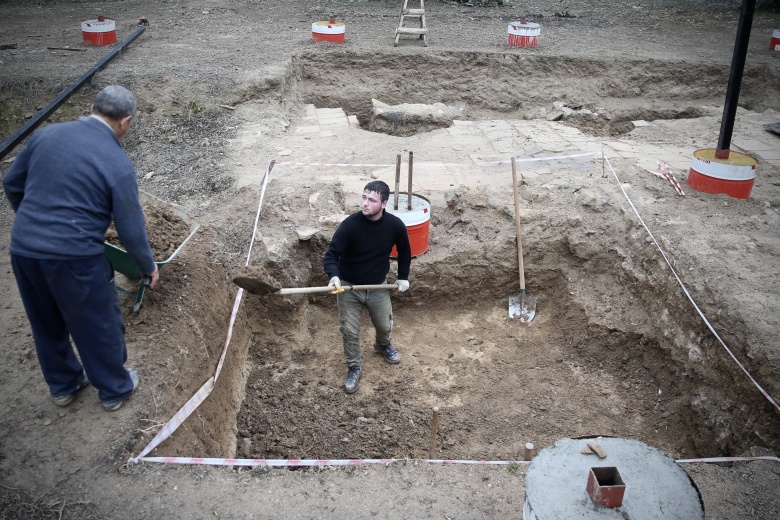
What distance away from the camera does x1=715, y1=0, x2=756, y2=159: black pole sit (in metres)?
6.42

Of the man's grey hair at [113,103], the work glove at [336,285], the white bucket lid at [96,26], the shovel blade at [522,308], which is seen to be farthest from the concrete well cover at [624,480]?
the white bucket lid at [96,26]

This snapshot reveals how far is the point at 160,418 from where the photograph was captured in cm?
389

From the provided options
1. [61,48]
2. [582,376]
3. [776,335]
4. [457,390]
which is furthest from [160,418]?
[61,48]

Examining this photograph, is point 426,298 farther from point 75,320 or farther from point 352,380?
point 75,320

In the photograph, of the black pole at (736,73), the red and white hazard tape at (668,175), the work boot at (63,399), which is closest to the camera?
the work boot at (63,399)

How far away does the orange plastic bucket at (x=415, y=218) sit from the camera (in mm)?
5922

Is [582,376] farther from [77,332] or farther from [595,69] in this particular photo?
[595,69]

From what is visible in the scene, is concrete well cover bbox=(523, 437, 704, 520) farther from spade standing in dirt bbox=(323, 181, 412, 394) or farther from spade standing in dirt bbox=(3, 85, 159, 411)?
spade standing in dirt bbox=(3, 85, 159, 411)

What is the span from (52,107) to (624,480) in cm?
872

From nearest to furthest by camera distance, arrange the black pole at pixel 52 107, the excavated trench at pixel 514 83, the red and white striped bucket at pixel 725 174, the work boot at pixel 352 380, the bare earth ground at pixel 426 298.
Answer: the bare earth ground at pixel 426 298, the work boot at pixel 352 380, the red and white striped bucket at pixel 725 174, the black pole at pixel 52 107, the excavated trench at pixel 514 83

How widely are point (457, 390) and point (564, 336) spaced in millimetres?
1416

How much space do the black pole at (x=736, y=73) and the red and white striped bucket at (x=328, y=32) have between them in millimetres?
7524

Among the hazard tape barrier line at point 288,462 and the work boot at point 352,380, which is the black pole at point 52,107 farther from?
the hazard tape barrier line at point 288,462

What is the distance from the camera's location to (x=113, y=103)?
3.37 m
